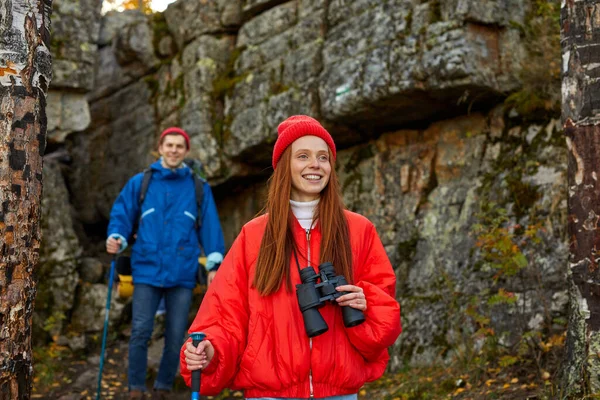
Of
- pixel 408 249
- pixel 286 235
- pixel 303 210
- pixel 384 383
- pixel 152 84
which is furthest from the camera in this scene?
pixel 152 84

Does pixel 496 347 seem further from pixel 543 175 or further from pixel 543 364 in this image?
pixel 543 175

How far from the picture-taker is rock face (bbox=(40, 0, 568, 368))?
644 centimetres

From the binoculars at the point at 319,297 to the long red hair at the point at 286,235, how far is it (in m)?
0.14

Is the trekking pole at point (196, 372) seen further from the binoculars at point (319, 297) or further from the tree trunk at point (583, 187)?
the tree trunk at point (583, 187)

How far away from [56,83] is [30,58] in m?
6.17

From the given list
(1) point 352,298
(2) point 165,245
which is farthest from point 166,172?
(1) point 352,298

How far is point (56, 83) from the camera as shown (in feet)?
30.5

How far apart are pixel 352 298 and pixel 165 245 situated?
3409 mm

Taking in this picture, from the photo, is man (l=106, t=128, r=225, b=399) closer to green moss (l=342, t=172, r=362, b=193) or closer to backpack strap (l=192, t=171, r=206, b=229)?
backpack strap (l=192, t=171, r=206, b=229)

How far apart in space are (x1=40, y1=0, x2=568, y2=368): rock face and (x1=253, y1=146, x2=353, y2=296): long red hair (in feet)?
8.64

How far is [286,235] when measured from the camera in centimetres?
341

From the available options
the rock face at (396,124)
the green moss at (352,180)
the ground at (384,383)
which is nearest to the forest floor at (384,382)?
the ground at (384,383)

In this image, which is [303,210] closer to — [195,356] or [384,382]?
[195,356]

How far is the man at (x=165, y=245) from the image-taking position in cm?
600
